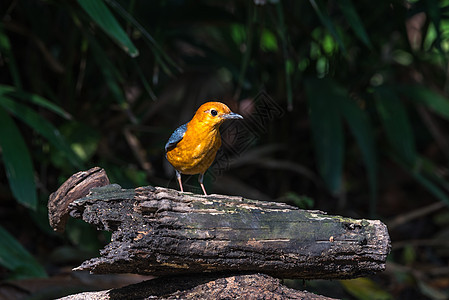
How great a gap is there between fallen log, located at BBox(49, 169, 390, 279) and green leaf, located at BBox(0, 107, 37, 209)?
4.34 feet

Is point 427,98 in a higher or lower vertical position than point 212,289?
lower

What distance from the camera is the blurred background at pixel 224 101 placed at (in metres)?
3.84

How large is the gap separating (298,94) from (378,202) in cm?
179

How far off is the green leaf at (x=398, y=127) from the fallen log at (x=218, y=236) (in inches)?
103

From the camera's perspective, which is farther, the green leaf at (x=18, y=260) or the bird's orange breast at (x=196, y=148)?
the green leaf at (x=18, y=260)

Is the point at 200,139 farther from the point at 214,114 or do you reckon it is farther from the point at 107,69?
the point at 107,69

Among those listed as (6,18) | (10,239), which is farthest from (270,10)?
(10,239)

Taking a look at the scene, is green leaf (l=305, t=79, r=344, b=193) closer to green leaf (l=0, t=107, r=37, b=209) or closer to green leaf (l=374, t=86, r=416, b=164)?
green leaf (l=374, t=86, r=416, b=164)

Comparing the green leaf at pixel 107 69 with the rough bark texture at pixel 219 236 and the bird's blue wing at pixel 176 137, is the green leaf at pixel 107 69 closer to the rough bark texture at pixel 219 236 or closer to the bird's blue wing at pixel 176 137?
the bird's blue wing at pixel 176 137

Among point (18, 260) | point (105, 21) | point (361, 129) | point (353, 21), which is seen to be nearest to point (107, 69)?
point (105, 21)

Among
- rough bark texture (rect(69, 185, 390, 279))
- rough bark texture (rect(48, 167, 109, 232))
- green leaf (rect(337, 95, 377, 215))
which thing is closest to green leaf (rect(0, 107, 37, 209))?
rough bark texture (rect(48, 167, 109, 232))

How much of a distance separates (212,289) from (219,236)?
0.26m

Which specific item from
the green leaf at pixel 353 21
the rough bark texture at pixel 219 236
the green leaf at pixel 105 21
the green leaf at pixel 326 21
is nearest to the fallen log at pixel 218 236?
the rough bark texture at pixel 219 236

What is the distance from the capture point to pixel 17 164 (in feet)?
10.8
